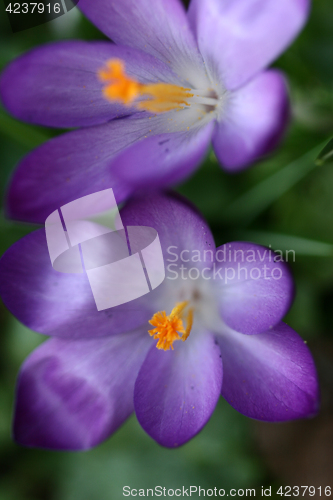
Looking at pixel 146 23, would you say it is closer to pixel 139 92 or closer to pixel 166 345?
pixel 139 92

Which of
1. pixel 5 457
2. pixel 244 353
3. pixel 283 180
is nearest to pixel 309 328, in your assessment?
pixel 283 180

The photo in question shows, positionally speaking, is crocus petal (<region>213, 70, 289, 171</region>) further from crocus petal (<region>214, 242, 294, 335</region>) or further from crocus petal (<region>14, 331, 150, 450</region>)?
crocus petal (<region>14, 331, 150, 450</region>)

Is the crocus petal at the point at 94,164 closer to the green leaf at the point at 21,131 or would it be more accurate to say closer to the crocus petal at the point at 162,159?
the crocus petal at the point at 162,159

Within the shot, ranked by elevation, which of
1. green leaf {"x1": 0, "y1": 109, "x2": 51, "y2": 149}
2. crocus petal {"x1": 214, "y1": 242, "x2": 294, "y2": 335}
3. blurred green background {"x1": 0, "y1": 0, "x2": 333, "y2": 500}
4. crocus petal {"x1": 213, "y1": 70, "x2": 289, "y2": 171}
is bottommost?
blurred green background {"x1": 0, "y1": 0, "x2": 333, "y2": 500}

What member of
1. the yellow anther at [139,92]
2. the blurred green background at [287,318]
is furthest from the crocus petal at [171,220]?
the blurred green background at [287,318]

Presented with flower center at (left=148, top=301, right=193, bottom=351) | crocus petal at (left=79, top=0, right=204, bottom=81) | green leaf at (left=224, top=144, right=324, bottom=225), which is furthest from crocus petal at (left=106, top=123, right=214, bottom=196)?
green leaf at (left=224, top=144, right=324, bottom=225)

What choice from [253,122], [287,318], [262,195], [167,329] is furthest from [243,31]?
[287,318]

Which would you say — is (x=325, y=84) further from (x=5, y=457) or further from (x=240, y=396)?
(x=5, y=457)
